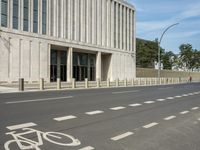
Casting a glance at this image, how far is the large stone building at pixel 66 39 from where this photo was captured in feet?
114

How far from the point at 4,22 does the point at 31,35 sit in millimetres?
3779

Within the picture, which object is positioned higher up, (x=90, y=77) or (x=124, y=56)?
(x=124, y=56)

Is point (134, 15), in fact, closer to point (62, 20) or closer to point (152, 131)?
point (62, 20)

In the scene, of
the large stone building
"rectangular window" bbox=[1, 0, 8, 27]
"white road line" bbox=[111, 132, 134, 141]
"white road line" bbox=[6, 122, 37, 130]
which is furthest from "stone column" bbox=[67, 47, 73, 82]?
"white road line" bbox=[111, 132, 134, 141]

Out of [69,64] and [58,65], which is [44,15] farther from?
[69,64]

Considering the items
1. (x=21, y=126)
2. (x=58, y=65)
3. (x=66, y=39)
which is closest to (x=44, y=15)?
(x=66, y=39)

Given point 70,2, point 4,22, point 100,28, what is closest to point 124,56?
point 100,28

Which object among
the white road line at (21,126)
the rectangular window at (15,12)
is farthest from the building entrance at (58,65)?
the white road line at (21,126)

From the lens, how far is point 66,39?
139 ft

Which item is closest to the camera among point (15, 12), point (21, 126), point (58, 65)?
point (21, 126)

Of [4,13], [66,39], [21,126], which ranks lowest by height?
[21,126]

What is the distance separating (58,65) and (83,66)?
6294mm

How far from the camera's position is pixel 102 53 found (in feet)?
170

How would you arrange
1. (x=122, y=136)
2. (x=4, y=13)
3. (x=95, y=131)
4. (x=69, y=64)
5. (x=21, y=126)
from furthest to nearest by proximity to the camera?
1. (x=69, y=64)
2. (x=4, y=13)
3. (x=21, y=126)
4. (x=95, y=131)
5. (x=122, y=136)
